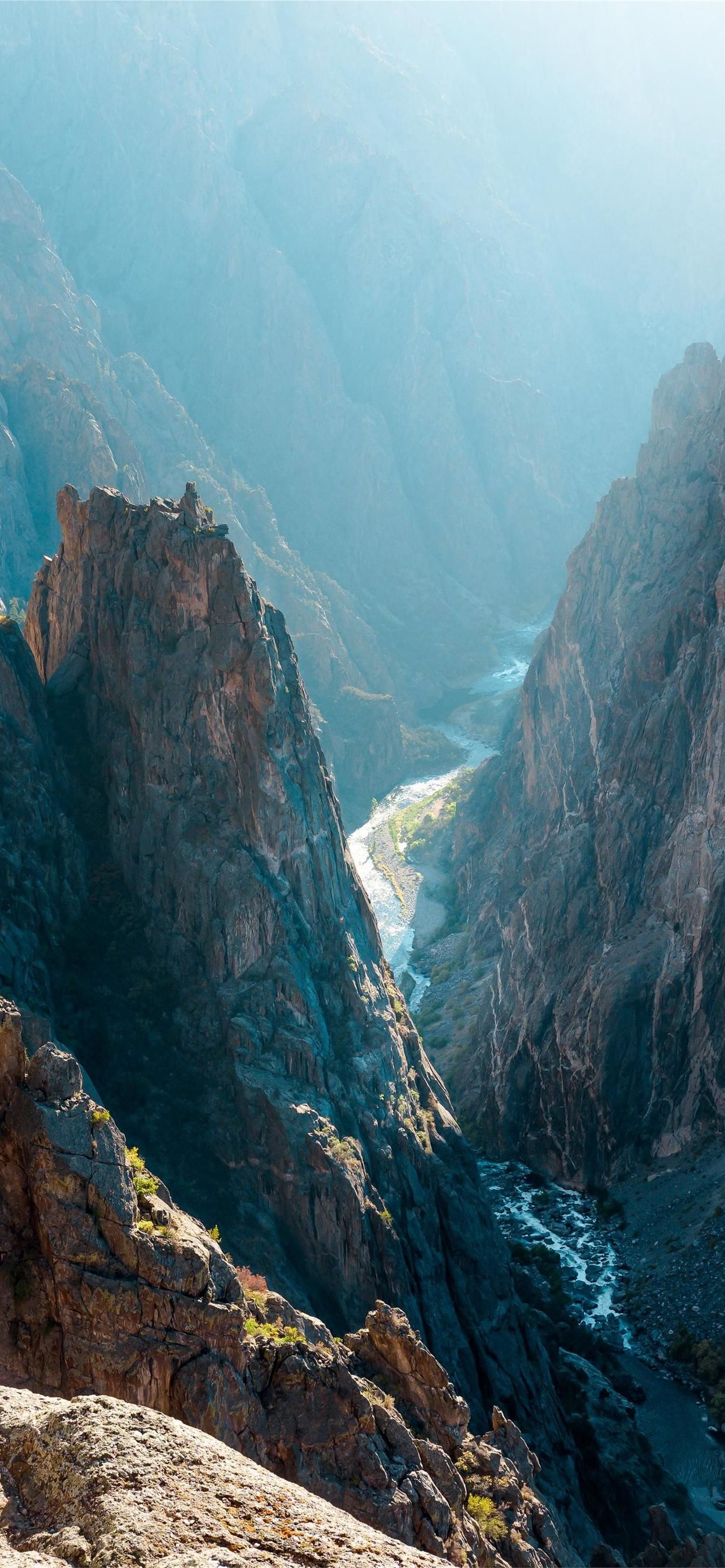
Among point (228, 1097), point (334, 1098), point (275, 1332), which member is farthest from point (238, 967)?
point (275, 1332)

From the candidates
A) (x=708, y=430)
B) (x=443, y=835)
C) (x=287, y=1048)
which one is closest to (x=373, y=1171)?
(x=287, y=1048)

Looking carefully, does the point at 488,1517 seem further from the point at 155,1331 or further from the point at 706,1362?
the point at 706,1362

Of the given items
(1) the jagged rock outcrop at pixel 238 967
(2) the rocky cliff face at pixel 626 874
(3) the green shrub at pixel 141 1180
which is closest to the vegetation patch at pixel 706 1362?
(1) the jagged rock outcrop at pixel 238 967

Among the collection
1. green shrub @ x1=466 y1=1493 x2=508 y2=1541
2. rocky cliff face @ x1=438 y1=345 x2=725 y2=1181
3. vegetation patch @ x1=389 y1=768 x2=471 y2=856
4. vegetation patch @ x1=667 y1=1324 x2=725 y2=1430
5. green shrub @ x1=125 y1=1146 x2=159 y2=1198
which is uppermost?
vegetation patch @ x1=389 y1=768 x2=471 y2=856

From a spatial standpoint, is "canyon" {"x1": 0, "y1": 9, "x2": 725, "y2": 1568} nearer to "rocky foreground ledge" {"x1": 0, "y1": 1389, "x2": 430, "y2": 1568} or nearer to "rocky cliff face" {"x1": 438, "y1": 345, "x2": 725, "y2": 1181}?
"rocky foreground ledge" {"x1": 0, "y1": 1389, "x2": 430, "y2": 1568}

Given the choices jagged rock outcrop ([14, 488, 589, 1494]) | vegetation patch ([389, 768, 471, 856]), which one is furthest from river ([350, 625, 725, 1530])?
vegetation patch ([389, 768, 471, 856])

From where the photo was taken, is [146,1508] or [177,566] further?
[177,566]

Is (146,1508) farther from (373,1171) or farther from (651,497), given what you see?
(651,497)

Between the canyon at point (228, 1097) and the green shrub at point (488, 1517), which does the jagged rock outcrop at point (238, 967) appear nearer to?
the canyon at point (228, 1097)
